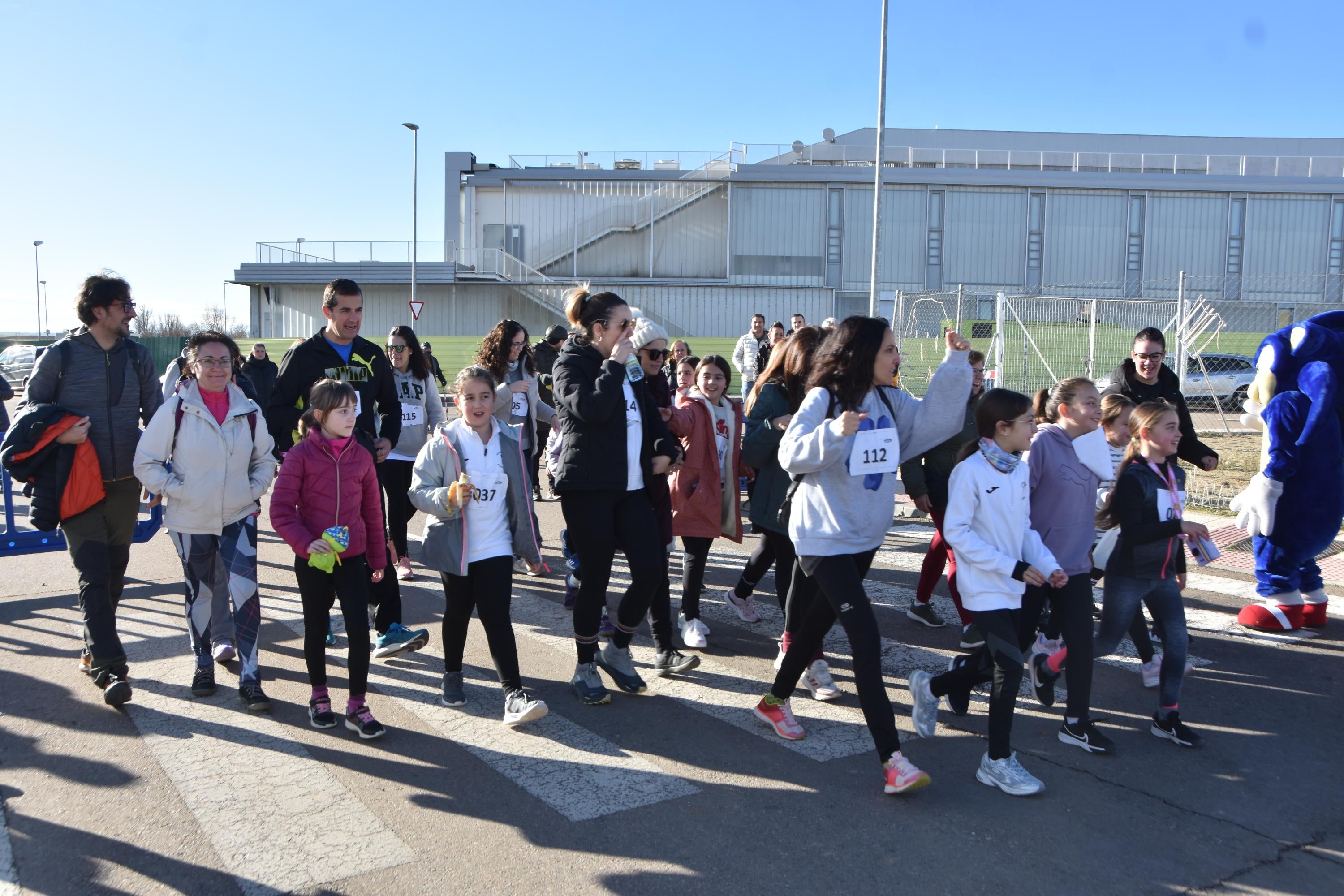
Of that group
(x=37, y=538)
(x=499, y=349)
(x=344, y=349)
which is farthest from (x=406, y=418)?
(x=37, y=538)

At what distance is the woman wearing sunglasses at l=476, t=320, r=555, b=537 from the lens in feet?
23.4

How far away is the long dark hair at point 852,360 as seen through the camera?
4.11 meters

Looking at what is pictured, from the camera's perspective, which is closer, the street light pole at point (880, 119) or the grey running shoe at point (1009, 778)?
the grey running shoe at point (1009, 778)

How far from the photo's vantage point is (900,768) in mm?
3920

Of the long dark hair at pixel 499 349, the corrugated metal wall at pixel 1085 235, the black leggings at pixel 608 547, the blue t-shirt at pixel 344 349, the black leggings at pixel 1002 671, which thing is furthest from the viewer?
the corrugated metal wall at pixel 1085 235

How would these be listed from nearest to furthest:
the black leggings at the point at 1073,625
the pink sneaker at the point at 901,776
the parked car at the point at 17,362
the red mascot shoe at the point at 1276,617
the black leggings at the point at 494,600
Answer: the pink sneaker at the point at 901,776
the black leggings at the point at 1073,625
the black leggings at the point at 494,600
the red mascot shoe at the point at 1276,617
the parked car at the point at 17,362

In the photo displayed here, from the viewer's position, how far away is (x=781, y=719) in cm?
459

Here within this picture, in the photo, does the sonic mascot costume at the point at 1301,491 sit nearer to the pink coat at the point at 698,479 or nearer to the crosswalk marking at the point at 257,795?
the pink coat at the point at 698,479

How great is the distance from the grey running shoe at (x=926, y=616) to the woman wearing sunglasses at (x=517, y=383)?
2.56 metres

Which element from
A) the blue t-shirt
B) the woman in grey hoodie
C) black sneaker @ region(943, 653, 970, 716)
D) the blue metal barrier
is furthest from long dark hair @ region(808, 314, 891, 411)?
Result: the blue metal barrier

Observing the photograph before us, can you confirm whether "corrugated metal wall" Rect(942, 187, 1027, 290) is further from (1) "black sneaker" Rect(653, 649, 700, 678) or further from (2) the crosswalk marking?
(2) the crosswalk marking

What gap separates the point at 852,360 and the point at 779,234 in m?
34.8

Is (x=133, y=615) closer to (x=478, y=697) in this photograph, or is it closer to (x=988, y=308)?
(x=478, y=697)

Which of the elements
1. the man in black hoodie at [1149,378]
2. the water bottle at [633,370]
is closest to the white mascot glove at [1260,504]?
the man in black hoodie at [1149,378]
